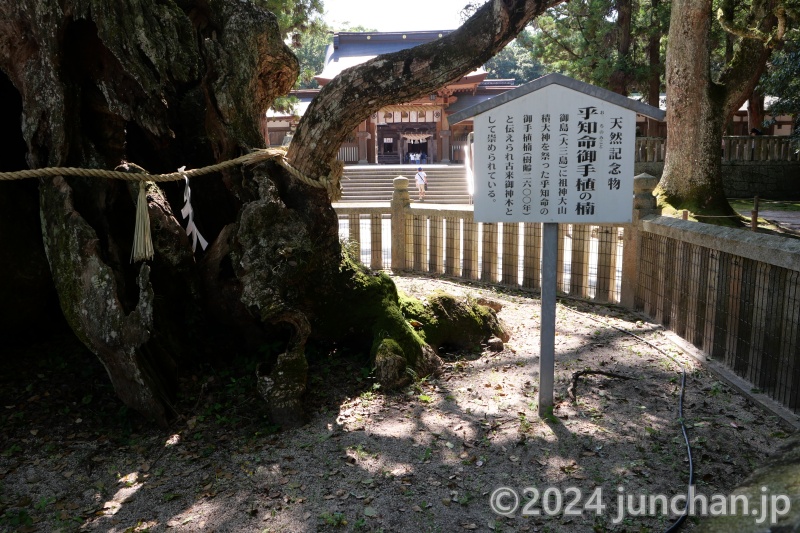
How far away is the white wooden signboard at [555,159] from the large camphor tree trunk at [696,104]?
7.92 m

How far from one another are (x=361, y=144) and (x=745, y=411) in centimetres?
2601

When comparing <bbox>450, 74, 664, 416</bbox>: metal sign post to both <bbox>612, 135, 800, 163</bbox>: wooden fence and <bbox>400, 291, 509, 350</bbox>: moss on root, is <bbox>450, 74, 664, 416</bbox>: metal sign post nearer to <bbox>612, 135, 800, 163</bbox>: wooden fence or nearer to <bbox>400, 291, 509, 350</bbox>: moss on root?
<bbox>400, 291, 509, 350</bbox>: moss on root

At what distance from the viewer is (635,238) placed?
258 inches

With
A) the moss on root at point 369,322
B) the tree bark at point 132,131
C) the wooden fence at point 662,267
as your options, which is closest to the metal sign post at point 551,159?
the moss on root at point 369,322

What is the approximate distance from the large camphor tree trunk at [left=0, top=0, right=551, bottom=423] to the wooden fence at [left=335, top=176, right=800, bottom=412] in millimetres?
2209

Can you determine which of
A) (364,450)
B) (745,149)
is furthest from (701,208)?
(745,149)

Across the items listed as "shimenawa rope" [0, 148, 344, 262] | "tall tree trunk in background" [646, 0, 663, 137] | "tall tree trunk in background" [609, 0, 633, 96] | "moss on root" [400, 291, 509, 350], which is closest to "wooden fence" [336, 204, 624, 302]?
"moss on root" [400, 291, 509, 350]

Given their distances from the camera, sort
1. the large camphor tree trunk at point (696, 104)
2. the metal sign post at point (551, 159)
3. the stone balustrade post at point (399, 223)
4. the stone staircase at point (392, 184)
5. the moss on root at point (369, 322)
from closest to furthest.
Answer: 1. the metal sign post at point (551, 159)
2. the moss on root at point (369, 322)
3. the stone balustrade post at point (399, 223)
4. the large camphor tree trunk at point (696, 104)
5. the stone staircase at point (392, 184)

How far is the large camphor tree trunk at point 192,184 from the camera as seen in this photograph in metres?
3.84

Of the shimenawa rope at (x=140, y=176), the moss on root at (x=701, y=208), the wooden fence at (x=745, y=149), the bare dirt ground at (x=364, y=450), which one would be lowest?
the bare dirt ground at (x=364, y=450)

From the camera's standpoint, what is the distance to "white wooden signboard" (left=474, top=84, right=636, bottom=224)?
3.80 metres

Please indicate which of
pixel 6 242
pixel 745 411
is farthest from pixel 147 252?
pixel 745 411

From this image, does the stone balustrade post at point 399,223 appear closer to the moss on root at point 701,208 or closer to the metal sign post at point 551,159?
the metal sign post at point 551,159

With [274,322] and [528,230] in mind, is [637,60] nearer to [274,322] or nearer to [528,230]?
[528,230]
